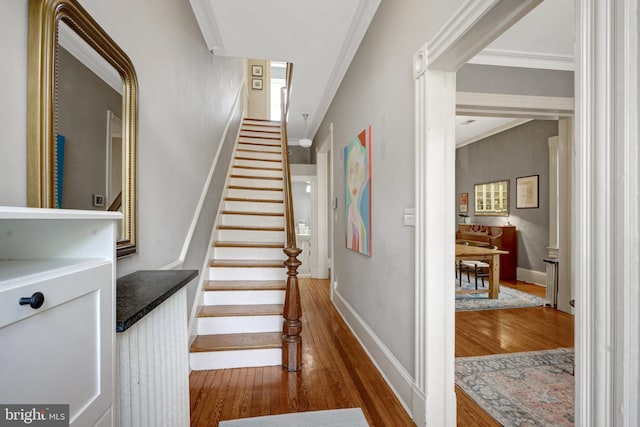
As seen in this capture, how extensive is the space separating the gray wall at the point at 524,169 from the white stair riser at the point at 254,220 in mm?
4662

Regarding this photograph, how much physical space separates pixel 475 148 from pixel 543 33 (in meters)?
4.63

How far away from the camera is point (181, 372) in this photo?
1.30 m

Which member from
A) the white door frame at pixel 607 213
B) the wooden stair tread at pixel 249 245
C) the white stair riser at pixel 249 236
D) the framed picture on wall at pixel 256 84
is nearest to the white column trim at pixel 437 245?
the white door frame at pixel 607 213

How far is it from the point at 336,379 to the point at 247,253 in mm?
1685

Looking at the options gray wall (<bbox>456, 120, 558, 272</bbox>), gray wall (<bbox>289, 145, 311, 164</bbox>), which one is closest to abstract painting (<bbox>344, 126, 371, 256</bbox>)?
gray wall (<bbox>289, 145, 311, 164</bbox>)

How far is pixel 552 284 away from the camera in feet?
13.3

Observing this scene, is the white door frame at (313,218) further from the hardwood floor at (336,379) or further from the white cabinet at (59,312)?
the white cabinet at (59,312)

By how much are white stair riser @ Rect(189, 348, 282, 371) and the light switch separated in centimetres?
146

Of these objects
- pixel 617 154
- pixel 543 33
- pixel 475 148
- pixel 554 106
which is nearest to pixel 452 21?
pixel 617 154

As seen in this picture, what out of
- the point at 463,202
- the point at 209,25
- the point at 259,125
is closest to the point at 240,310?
the point at 209,25

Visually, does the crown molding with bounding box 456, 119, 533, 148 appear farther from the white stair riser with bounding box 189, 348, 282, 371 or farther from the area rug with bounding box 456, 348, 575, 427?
the white stair riser with bounding box 189, 348, 282, 371

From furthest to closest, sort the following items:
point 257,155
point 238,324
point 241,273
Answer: point 257,155 → point 241,273 → point 238,324

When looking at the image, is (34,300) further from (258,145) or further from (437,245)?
(258,145)

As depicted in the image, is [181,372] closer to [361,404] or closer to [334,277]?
[361,404]
